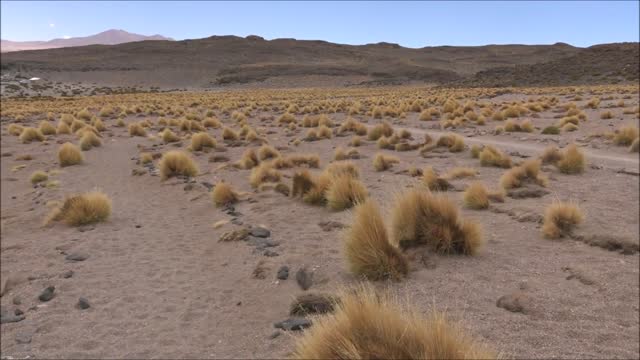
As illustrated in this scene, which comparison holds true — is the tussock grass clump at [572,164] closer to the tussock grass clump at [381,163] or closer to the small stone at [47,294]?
the tussock grass clump at [381,163]

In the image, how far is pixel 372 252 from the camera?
17.3 feet

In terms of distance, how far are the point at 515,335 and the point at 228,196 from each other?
21.5 ft

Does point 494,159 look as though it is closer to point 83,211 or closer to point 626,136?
point 626,136

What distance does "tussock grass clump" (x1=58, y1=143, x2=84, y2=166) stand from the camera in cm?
1489

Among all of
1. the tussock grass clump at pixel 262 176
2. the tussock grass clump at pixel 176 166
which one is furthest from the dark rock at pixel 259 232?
A: the tussock grass clump at pixel 176 166

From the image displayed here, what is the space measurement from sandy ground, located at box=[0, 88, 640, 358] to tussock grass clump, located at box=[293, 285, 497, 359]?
168cm

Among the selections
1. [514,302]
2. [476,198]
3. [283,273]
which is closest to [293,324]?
[283,273]

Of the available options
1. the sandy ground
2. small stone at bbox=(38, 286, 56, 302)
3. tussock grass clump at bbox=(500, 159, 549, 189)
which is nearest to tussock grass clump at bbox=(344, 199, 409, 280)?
the sandy ground

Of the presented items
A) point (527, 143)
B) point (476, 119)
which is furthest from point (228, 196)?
point (476, 119)

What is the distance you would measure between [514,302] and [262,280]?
8.71ft

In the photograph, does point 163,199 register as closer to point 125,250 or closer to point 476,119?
point 125,250

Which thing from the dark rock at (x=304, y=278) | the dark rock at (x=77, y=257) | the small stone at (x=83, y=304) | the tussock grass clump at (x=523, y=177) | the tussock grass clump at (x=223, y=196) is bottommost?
the dark rock at (x=77, y=257)

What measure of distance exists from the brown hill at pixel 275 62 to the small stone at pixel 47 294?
55005mm

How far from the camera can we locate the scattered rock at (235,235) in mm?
7594
